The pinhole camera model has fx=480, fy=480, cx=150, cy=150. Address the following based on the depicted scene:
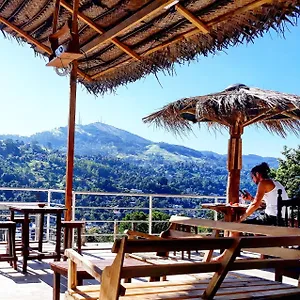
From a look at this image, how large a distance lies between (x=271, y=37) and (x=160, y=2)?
1.13 m

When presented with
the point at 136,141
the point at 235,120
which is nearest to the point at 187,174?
the point at 136,141

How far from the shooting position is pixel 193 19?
4.82m

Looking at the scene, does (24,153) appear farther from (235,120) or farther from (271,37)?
(271,37)

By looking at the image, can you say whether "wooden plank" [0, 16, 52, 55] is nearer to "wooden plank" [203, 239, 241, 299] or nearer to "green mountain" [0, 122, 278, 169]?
"wooden plank" [203, 239, 241, 299]

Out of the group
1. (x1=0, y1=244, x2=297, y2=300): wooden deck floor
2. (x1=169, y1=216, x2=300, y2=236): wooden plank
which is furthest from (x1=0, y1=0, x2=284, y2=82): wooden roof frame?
(x1=0, y1=244, x2=297, y2=300): wooden deck floor

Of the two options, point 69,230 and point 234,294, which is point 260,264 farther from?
point 69,230

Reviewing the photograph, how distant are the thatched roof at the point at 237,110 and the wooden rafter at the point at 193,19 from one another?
A: 1.21m

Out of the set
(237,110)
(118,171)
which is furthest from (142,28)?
(118,171)

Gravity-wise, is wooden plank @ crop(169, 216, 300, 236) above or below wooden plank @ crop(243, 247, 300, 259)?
above

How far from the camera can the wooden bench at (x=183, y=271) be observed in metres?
1.99

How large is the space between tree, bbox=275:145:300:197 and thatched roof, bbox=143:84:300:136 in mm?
7236

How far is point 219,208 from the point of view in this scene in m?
6.01

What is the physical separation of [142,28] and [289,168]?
10.2m

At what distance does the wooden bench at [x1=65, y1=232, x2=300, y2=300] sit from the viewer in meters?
1.99
